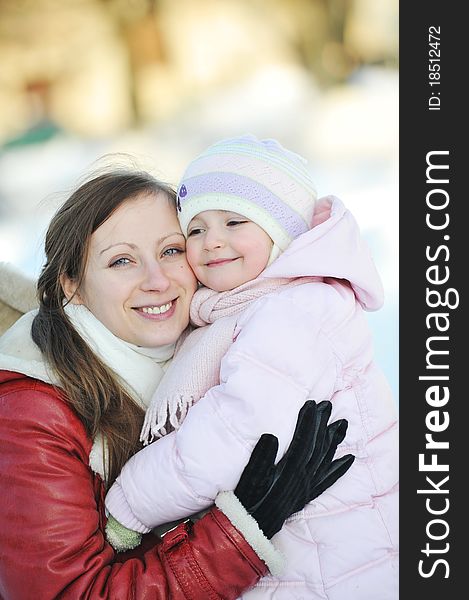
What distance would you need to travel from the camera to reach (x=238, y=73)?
2.29 metres

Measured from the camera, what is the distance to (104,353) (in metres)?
1.41

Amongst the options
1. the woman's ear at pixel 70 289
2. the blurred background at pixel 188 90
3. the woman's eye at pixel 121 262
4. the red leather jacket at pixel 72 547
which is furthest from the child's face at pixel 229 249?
the blurred background at pixel 188 90

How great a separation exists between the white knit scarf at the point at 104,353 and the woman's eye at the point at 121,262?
0.32 ft

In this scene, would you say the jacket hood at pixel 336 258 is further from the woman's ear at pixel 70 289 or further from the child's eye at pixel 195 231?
the woman's ear at pixel 70 289

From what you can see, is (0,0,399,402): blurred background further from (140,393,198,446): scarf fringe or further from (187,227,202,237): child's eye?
(140,393,198,446): scarf fringe

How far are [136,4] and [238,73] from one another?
378 mm

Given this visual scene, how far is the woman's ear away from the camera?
147 centimetres

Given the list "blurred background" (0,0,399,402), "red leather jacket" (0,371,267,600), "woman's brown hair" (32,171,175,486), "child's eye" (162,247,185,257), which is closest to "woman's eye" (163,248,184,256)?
"child's eye" (162,247,185,257)

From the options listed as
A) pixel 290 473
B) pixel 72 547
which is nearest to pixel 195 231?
pixel 290 473

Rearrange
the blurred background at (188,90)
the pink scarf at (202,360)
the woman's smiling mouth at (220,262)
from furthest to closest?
the blurred background at (188,90), the woman's smiling mouth at (220,262), the pink scarf at (202,360)

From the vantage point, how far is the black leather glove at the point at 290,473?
3.96 feet

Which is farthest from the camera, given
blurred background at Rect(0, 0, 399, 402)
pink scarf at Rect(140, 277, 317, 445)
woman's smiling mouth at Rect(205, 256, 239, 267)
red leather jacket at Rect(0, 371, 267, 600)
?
blurred background at Rect(0, 0, 399, 402)

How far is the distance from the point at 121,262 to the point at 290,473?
47cm

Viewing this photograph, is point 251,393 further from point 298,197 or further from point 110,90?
point 110,90
